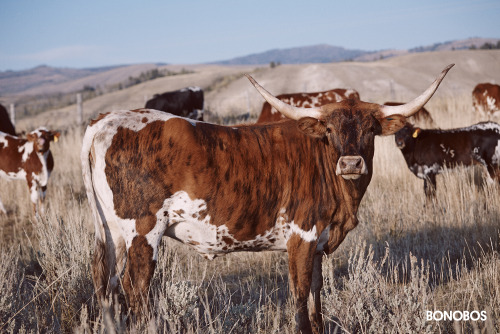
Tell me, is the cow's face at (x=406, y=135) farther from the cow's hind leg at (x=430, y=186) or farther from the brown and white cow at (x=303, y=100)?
the brown and white cow at (x=303, y=100)

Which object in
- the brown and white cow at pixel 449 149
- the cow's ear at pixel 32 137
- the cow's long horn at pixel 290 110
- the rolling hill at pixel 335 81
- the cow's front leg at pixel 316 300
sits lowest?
the cow's front leg at pixel 316 300

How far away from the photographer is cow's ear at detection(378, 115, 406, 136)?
3705 mm

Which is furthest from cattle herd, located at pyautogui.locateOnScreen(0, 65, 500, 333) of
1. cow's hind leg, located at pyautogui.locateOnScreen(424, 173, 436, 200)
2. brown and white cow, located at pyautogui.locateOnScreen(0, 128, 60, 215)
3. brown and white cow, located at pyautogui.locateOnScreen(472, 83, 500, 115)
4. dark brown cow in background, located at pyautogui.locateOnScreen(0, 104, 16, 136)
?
brown and white cow, located at pyautogui.locateOnScreen(472, 83, 500, 115)

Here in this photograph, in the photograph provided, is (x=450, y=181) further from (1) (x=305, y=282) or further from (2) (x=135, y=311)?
(2) (x=135, y=311)

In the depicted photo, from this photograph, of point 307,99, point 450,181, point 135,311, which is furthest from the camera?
point 307,99

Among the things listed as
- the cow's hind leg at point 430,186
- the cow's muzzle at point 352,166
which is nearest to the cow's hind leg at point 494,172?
the cow's hind leg at point 430,186

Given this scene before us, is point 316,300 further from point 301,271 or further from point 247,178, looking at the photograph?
point 247,178

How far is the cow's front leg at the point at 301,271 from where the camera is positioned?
11.6 feet

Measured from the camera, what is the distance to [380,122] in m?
3.77

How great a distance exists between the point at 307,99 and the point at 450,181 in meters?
5.87

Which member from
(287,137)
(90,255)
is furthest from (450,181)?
(90,255)

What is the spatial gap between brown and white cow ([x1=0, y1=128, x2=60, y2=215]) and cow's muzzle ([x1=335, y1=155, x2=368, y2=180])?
714cm

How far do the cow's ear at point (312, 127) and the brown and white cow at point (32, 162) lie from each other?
6.73 metres

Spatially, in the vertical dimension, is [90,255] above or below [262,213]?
below
